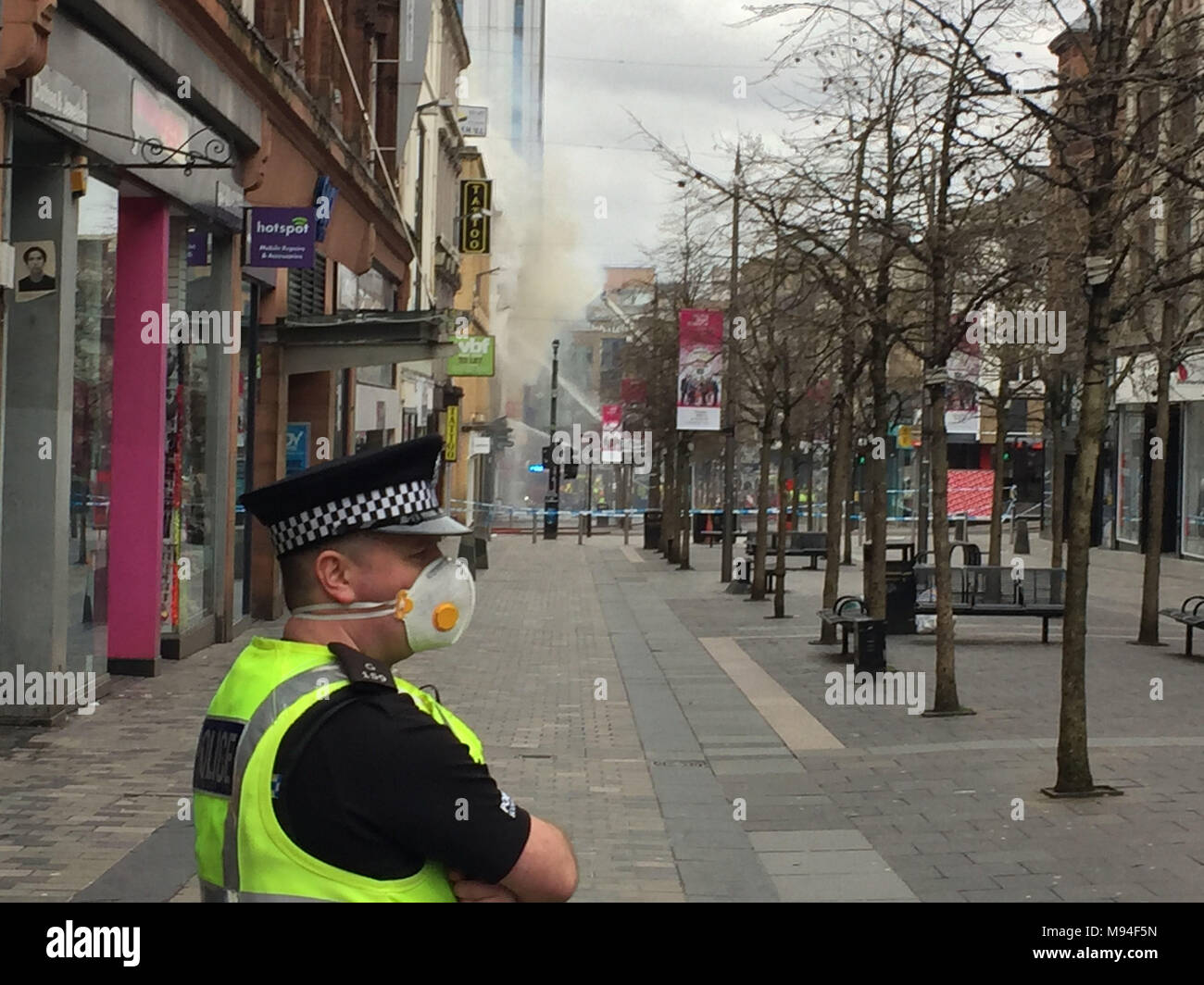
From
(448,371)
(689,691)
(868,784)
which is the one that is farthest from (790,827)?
(448,371)

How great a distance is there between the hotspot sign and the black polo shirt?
15613 millimetres

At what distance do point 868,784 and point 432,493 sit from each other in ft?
26.8

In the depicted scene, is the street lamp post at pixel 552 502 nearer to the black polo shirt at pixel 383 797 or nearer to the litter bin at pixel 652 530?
the litter bin at pixel 652 530

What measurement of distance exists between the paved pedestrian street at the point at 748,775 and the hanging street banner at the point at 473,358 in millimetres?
23144

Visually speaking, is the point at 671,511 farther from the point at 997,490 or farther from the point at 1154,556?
the point at 1154,556

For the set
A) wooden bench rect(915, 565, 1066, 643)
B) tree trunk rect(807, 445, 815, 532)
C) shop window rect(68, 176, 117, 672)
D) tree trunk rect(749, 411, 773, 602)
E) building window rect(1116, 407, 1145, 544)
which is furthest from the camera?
building window rect(1116, 407, 1145, 544)

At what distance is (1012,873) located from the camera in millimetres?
7773

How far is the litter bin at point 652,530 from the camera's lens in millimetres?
46125

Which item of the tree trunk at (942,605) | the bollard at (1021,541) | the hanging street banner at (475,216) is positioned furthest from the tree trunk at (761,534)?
the hanging street banner at (475,216)

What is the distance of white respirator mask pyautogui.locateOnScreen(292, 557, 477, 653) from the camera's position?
2.59m

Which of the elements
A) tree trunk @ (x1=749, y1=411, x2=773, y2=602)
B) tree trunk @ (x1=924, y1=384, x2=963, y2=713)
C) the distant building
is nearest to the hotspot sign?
tree trunk @ (x1=924, y1=384, x2=963, y2=713)

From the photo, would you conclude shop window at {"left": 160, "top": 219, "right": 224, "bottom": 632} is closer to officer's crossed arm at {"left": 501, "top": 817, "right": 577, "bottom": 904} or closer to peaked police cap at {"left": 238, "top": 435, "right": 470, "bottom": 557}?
peaked police cap at {"left": 238, "top": 435, "right": 470, "bottom": 557}

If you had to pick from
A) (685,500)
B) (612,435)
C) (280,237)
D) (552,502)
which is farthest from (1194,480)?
(612,435)
